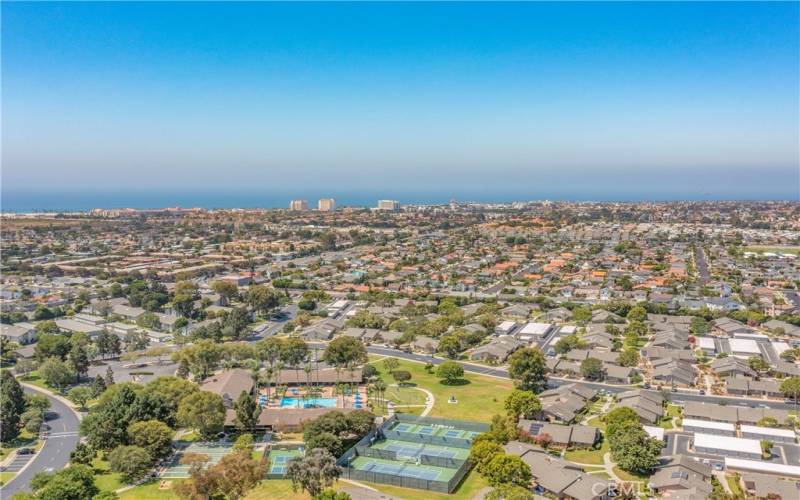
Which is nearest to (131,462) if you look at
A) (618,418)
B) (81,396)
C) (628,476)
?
(81,396)

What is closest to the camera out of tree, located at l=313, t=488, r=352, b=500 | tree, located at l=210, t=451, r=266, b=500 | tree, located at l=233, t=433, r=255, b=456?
tree, located at l=313, t=488, r=352, b=500

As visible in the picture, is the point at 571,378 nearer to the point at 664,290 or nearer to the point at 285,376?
the point at 285,376

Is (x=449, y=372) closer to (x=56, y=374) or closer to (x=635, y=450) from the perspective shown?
(x=635, y=450)

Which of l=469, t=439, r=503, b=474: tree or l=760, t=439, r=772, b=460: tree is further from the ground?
l=469, t=439, r=503, b=474: tree

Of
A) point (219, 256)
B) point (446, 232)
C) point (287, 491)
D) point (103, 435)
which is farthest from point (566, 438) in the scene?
point (446, 232)

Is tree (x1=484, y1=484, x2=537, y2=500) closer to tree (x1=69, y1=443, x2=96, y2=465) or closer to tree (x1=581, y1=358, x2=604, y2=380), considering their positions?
tree (x1=581, y1=358, x2=604, y2=380)

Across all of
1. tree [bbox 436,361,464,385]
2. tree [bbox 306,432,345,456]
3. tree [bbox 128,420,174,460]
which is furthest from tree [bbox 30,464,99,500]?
tree [bbox 436,361,464,385]
